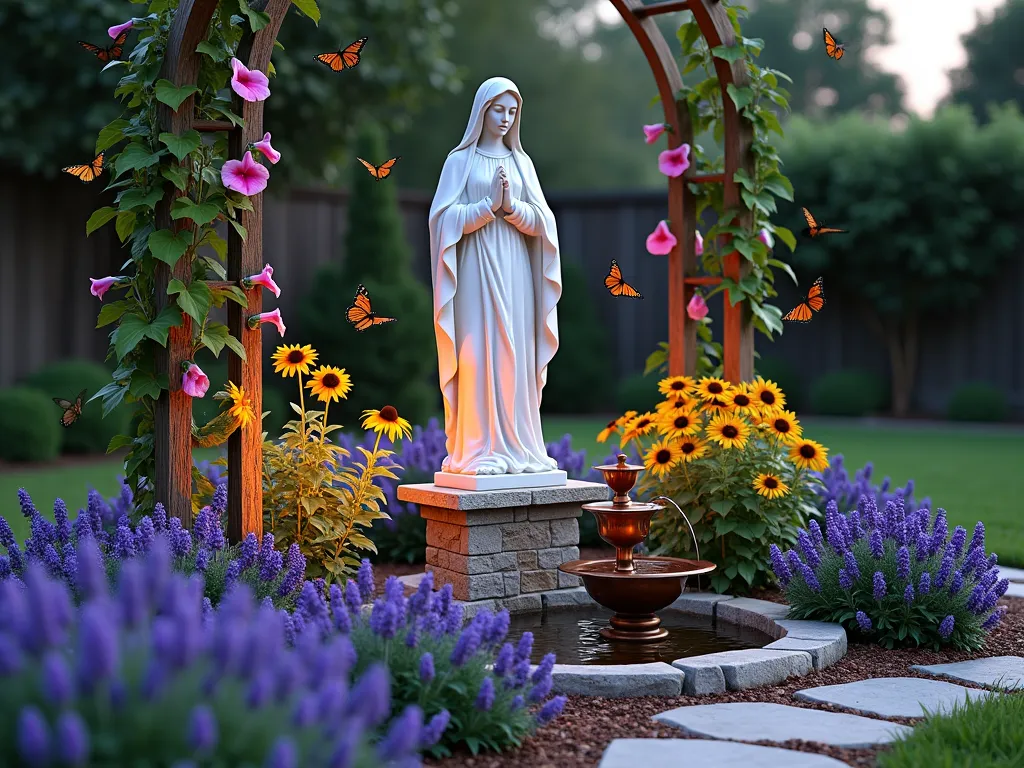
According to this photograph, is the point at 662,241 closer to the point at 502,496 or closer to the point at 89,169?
the point at 502,496

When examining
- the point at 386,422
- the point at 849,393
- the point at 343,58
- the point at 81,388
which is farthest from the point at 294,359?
the point at 849,393

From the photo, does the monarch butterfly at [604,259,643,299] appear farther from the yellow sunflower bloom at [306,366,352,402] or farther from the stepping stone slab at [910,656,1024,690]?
the stepping stone slab at [910,656,1024,690]

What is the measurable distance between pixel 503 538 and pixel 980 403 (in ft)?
40.1

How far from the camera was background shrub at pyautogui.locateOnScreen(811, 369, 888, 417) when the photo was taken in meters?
15.9

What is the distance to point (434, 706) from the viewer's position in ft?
9.41

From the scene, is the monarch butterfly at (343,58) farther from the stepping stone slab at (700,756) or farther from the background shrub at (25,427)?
the background shrub at (25,427)

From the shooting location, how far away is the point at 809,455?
16.2ft

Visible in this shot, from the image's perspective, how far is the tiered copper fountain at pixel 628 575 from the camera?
4.13m

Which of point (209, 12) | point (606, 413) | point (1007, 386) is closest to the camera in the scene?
point (209, 12)

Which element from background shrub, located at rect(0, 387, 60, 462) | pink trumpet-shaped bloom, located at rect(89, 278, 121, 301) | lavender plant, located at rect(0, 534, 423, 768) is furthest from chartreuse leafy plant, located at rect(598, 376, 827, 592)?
background shrub, located at rect(0, 387, 60, 462)

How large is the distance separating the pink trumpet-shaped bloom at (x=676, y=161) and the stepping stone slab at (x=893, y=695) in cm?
289

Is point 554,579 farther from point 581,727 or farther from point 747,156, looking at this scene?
point 747,156

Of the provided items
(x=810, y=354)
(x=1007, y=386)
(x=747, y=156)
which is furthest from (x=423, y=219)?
(x=747, y=156)

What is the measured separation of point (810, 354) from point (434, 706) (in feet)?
48.1
